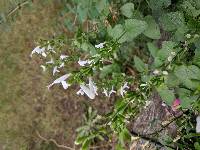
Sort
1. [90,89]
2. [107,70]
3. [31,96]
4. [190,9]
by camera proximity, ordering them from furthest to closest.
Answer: [31,96] → [107,70] → [190,9] → [90,89]

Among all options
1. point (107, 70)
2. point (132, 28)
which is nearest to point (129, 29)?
point (132, 28)

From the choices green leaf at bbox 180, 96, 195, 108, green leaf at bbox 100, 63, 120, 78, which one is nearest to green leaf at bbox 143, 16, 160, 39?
green leaf at bbox 180, 96, 195, 108

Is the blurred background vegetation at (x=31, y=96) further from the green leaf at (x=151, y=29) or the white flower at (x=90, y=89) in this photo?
the white flower at (x=90, y=89)

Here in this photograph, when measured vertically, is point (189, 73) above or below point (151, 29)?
below

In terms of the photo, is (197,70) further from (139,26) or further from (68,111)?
(68,111)

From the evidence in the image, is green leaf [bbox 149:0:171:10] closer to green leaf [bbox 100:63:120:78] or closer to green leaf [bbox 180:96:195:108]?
green leaf [bbox 180:96:195:108]

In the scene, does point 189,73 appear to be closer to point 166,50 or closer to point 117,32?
point 166,50
